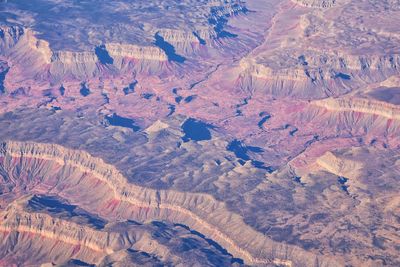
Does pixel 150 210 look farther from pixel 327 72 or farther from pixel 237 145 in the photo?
pixel 327 72

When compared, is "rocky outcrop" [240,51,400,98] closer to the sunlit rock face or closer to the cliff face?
the sunlit rock face

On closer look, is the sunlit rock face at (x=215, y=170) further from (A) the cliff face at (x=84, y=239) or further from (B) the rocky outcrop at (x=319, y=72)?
(B) the rocky outcrop at (x=319, y=72)

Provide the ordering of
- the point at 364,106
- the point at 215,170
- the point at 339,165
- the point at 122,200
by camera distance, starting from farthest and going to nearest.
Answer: the point at 364,106, the point at 339,165, the point at 215,170, the point at 122,200

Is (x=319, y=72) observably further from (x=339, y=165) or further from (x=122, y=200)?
(x=122, y=200)

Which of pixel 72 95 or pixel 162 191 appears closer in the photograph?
pixel 162 191

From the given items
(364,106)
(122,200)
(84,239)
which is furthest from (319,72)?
(84,239)

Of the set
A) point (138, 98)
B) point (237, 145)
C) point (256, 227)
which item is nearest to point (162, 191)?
point (256, 227)
